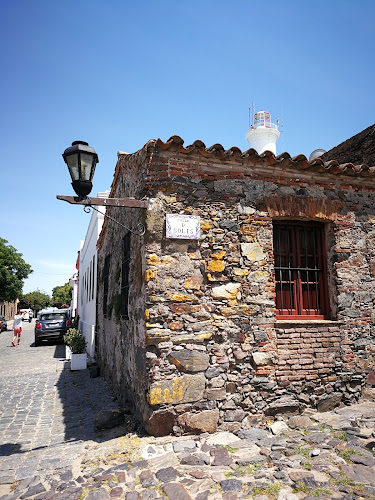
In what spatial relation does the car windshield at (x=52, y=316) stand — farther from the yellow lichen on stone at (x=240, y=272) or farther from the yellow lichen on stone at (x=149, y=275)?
the yellow lichen on stone at (x=240, y=272)

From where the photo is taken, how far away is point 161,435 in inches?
177

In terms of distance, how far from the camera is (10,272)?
2814 cm

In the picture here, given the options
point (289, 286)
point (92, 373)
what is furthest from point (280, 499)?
point (92, 373)

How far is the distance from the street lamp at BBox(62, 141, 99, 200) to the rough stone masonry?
2.55 feet

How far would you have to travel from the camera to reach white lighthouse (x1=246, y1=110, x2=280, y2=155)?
807 inches

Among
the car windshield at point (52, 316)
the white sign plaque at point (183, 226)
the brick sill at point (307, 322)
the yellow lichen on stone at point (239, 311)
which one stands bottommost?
the car windshield at point (52, 316)

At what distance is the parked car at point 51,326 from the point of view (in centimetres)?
1644

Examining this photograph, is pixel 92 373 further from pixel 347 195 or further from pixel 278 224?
pixel 347 195

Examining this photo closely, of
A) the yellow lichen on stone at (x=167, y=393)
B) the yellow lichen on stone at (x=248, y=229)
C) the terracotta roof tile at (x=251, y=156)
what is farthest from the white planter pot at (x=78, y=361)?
the terracotta roof tile at (x=251, y=156)

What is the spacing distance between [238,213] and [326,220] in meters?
1.50

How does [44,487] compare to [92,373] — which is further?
[92,373]

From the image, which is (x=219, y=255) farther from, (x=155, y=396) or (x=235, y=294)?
(x=155, y=396)

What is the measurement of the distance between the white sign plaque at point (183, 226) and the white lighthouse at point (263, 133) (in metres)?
16.7

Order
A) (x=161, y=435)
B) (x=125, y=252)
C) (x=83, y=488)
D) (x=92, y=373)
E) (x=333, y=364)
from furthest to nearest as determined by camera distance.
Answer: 1. (x=92, y=373)
2. (x=125, y=252)
3. (x=333, y=364)
4. (x=161, y=435)
5. (x=83, y=488)
